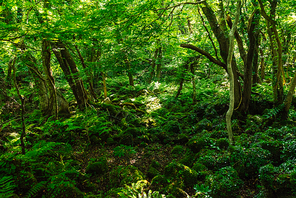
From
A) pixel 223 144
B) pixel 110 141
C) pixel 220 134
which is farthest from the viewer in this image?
pixel 110 141

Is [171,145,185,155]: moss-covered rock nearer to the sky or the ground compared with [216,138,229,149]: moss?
nearer to the ground

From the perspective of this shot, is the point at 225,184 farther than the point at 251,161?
No

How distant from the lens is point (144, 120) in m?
8.03

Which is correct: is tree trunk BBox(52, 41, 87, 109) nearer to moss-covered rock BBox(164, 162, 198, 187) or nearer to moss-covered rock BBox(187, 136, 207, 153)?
moss-covered rock BBox(187, 136, 207, 153)

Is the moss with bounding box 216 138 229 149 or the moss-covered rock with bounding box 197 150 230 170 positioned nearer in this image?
the moss-covered rock with bounding box 197 150 230 170

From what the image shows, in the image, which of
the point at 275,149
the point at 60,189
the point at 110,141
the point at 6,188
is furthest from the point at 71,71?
the point at 275,149

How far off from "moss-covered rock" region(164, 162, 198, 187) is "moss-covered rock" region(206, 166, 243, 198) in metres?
0.39

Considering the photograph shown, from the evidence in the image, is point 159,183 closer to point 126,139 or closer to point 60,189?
point 60,189

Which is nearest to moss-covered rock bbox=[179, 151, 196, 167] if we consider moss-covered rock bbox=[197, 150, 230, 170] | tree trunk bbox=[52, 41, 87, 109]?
moss-covered rock bbox=[197, 150, 230, 170]

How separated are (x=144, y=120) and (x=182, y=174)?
4470mm

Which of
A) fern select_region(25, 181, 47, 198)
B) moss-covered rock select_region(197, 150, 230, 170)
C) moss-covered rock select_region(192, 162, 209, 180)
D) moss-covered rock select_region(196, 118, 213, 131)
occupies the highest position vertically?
fern select_region(25, 181, 47, 198)

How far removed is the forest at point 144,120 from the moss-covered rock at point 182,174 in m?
0.02

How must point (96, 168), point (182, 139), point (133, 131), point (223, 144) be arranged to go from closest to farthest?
point (96, 168)
point (223, 144)
point (182, 139)
point (133, 131)

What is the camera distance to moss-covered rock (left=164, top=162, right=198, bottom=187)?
3.61 meters
